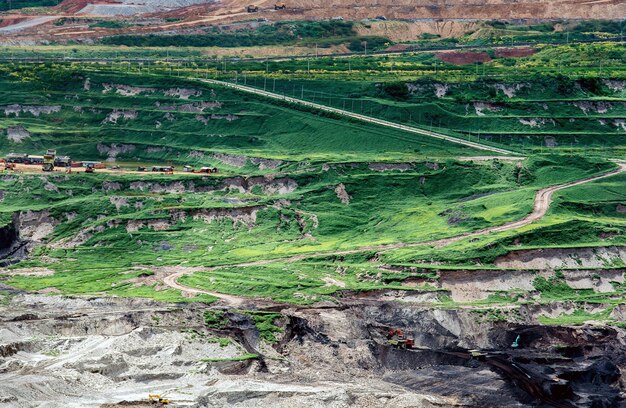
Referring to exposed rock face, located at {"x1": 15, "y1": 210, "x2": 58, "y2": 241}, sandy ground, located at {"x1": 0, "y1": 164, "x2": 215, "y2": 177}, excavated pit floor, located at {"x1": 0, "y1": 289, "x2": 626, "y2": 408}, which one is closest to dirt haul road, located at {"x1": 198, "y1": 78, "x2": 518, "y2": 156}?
sandy ground, located at {"x1": 0, "y1": 164, "x2": 215, "y2": 177}

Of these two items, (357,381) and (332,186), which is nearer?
Answer: (357,381)

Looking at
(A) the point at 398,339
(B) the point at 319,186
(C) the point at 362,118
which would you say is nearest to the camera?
(A) the point at 398,339

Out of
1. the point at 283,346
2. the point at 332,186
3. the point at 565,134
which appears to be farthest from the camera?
the point at 565,134

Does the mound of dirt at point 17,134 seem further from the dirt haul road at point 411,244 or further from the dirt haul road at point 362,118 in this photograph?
the dirt haul road at point 411,244

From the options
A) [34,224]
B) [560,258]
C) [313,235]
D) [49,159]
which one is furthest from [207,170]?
[560,258]

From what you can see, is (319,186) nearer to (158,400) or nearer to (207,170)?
(207,170)

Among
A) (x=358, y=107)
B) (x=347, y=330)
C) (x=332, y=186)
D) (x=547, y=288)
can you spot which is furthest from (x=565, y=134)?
Answer: (x=347, y=330)

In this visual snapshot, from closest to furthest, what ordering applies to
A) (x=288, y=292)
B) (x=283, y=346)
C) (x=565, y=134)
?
(x=283, y=346) → (x=288, y=292) → (x=565, y=134)

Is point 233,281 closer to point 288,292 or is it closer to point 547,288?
point 288,292
